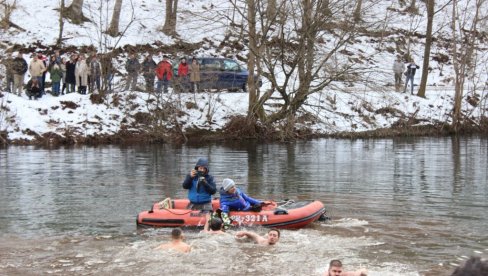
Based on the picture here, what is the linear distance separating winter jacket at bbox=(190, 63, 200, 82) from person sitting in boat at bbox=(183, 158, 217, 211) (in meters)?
17.4

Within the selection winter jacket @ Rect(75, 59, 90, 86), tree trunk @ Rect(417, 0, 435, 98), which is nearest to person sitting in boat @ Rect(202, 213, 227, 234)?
winter jacket @ Rect(75, 59, 90, 86)

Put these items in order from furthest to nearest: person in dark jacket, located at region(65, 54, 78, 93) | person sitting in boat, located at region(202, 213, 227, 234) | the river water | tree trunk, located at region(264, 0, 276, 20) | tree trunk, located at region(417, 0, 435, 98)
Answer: tree trunk, located at region(417, 0, 435, 98), person in dark jacket, located at region(65, 54, 78, 93), tree trunk, located at region(264, 0, 276, 20), person sitting in boat, located at region(202, 213, 227, 234), the river water

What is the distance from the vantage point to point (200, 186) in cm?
1373

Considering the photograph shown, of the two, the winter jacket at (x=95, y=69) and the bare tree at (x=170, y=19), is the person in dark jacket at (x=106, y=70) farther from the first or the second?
the bare tree at (x=170, y=19)

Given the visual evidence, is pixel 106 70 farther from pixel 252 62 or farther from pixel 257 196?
pixel 257 196

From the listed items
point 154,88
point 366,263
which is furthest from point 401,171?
point 154,88

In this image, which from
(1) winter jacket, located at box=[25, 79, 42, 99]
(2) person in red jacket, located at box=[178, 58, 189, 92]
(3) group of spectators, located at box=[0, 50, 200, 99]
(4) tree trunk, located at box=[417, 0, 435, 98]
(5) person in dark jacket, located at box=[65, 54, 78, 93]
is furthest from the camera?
(4) tree trunk, located at box=[417, 0, 435, 98]

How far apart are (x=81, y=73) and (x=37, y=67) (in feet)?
8.35

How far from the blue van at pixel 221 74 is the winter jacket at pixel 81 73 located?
13.3ft

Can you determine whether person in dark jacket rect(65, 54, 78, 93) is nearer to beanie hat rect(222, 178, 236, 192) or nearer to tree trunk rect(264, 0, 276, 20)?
tree trunk rect(264, 0, 276, 20)

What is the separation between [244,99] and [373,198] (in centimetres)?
1725

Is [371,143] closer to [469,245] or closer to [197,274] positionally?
[469,245]

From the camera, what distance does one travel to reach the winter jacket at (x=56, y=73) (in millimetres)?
28703

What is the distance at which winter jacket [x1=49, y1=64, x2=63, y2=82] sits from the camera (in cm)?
2870
